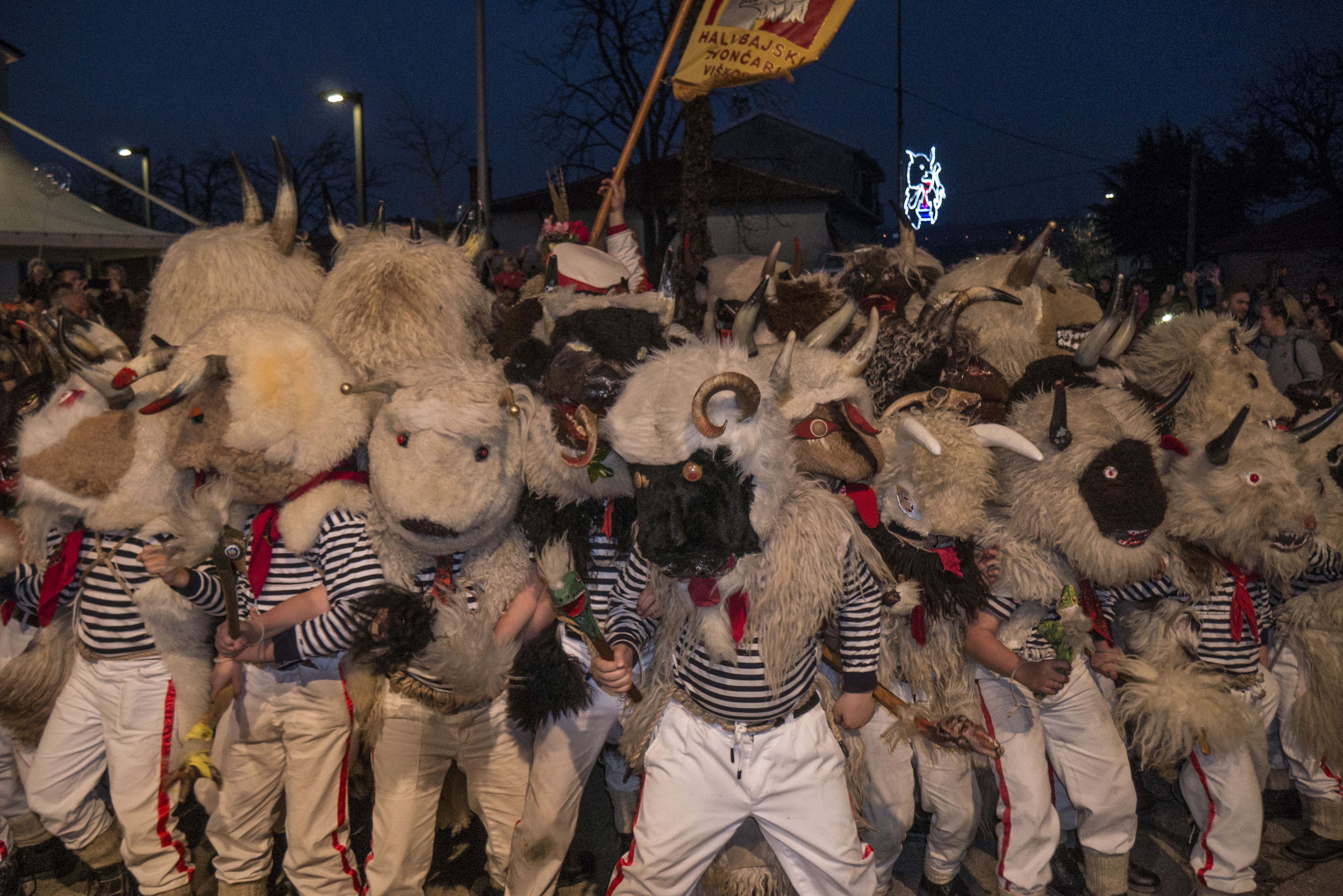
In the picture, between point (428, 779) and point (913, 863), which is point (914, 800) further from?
point (428, 779)

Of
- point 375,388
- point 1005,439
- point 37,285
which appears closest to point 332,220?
point 375,388

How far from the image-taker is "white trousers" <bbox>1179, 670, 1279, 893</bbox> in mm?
3357

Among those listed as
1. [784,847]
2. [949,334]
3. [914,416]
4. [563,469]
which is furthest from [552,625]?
[949,334]

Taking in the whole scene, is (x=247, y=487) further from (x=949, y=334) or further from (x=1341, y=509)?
(x=1341, y=509)

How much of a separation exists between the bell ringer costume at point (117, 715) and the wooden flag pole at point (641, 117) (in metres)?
2.37

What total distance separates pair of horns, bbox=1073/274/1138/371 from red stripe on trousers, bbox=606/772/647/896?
7.44 feet

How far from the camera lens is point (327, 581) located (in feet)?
10.2

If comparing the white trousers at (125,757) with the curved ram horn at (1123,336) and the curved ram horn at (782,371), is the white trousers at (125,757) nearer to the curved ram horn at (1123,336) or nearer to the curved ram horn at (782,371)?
the curved ram horn at (782,371)

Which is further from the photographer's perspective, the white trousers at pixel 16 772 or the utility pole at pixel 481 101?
the utility pole at pixel 481 101

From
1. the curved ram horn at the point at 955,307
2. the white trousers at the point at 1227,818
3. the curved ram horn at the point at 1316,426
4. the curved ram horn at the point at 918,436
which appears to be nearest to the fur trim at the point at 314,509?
the curved ram horn at the point at 918,436

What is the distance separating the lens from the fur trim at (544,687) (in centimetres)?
316

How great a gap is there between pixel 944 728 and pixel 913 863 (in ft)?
4.02

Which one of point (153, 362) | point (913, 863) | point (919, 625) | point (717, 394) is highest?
point (717, 394)

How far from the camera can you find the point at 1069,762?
11.3ft
